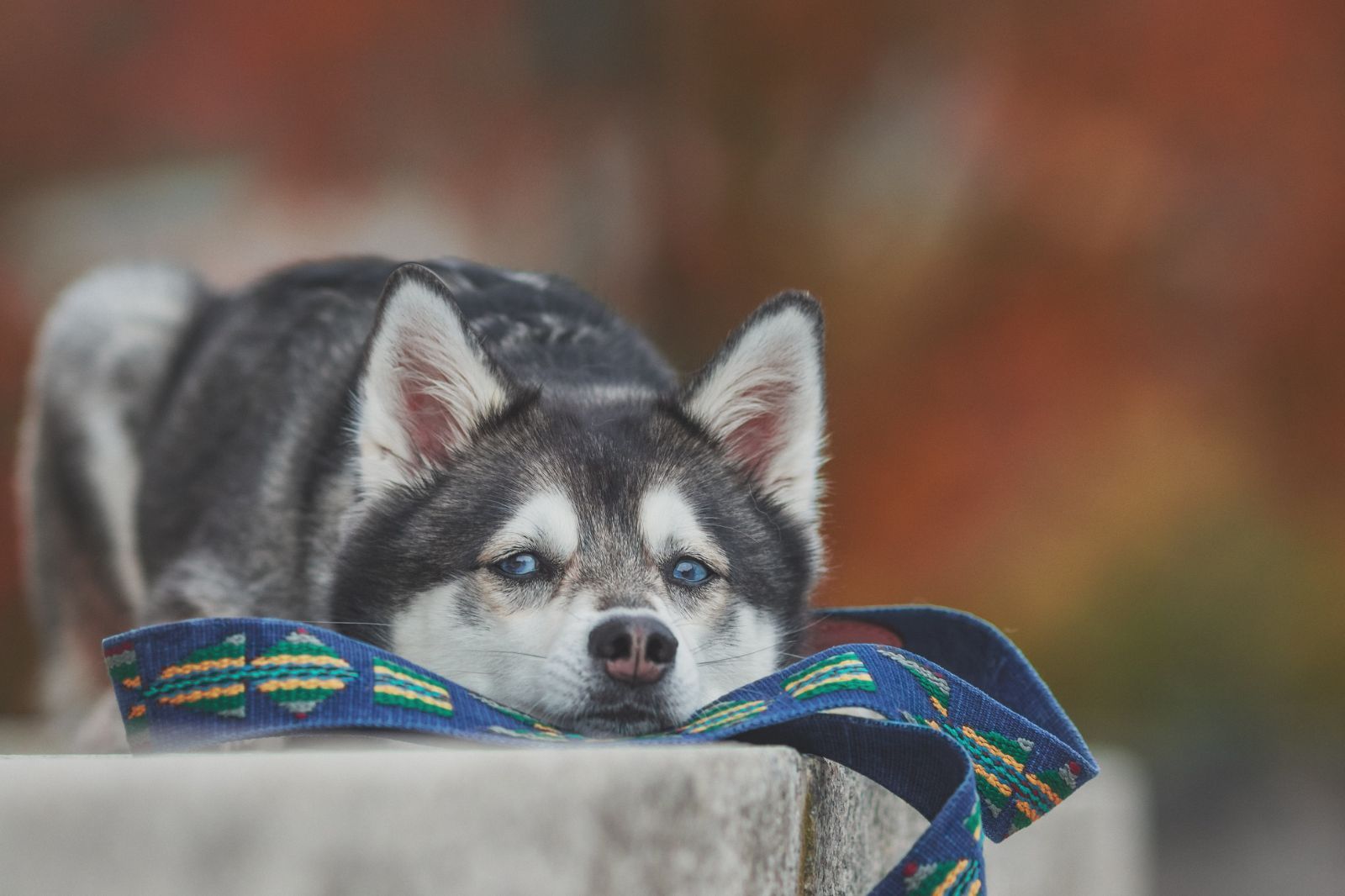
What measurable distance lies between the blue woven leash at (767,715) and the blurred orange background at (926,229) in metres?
6.83

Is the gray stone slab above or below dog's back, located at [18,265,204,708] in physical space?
above

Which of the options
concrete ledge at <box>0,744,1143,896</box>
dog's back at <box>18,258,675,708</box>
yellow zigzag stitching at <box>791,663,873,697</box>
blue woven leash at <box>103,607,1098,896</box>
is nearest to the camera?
concrete ledge at <box>0,744,1143,896</box>

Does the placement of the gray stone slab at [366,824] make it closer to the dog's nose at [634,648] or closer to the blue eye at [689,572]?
the dog's nose at [634,648]

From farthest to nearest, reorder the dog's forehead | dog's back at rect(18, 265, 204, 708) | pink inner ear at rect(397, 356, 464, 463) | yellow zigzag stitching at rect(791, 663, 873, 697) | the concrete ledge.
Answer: dog's back at rect(18, 265, 204, 708)
pink inner ear at rect(397, 356, 464, 463)
the dog's forehead
yellow zigzag stitching at rect(791, 663, 873, 697)
the concrete ledge

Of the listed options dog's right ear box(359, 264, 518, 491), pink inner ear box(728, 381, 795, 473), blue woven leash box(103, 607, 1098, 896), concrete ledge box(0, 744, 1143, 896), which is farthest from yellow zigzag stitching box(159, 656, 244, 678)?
pink inner ear box(728, 381, 795, 473)

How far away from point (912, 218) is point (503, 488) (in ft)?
23.3

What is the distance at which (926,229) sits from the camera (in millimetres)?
9516

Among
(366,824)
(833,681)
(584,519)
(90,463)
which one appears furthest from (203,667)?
(90,463)

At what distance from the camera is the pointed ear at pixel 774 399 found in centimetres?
302

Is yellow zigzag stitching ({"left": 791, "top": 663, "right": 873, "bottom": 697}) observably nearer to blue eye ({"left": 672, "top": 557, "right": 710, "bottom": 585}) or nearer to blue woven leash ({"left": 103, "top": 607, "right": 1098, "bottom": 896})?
blue woven leash ({"left": 103, "top": 607, "right": 1098, "bottom": 896})

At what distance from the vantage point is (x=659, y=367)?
384cm

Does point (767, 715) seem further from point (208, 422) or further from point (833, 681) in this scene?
point (208, 422)

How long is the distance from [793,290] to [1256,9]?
7204mm

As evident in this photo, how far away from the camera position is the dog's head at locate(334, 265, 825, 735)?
2479 mm
